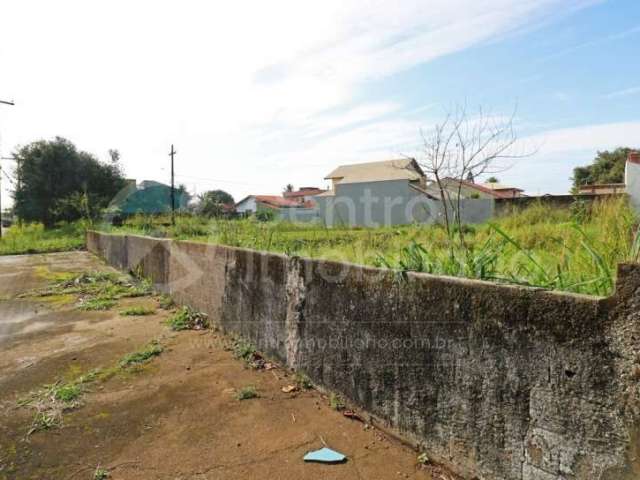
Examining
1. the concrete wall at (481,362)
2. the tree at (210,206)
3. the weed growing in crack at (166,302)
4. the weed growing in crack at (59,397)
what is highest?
the tree at (210,206)

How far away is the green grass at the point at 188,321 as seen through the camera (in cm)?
440

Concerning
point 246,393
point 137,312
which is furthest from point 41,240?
point 246,393

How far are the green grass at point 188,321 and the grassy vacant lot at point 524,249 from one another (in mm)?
967

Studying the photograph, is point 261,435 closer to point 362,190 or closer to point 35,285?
point 35,285

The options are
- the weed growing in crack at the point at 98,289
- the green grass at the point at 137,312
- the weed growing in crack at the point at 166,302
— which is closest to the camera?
the green grass at the point at 137,312

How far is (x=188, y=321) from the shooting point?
4547 millimetres

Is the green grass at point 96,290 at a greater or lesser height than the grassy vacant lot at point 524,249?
lesser

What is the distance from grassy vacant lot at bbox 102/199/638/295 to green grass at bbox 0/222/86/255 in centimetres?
1525

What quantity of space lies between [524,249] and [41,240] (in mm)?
21473

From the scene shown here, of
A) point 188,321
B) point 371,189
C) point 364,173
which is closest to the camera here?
point 188,321

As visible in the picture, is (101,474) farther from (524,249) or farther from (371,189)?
(371,189)

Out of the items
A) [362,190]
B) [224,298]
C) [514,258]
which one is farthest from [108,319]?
[362,190]

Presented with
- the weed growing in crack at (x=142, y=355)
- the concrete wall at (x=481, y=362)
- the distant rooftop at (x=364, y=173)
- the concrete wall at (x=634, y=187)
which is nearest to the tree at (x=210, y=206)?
the weed growing in crack at (x=142, y=355)

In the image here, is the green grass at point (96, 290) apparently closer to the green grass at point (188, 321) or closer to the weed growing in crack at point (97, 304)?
the weed growing in crack at point (97, 304)
